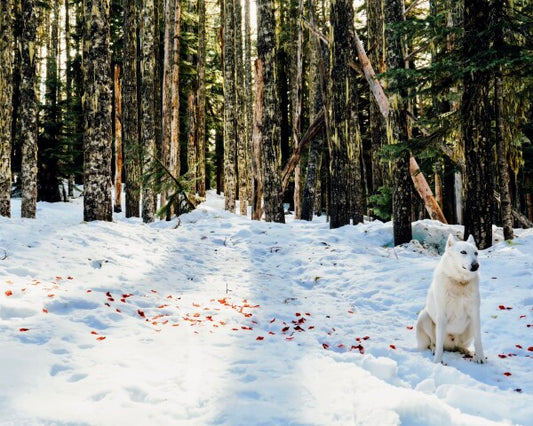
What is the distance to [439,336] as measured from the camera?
4.71m

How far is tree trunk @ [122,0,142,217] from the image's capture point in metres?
17.5

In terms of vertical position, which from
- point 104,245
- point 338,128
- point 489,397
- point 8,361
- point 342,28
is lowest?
point 489,397

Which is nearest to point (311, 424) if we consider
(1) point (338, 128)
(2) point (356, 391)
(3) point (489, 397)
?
(2) point (356, 391)

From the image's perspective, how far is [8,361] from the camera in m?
3.51

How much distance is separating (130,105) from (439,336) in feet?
54.3

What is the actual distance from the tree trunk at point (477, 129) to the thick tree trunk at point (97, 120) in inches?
325

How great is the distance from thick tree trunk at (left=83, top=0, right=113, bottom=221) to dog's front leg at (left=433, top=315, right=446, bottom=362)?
27.9 ft

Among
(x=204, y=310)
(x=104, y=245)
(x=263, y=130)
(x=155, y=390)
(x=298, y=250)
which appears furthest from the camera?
(x=263, y=130)

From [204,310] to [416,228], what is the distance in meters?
6.72

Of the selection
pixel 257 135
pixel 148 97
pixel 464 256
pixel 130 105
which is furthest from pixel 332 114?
pixel 130 105

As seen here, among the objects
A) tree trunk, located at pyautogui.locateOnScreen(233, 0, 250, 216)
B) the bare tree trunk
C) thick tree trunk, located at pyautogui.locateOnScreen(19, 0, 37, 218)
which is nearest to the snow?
thick tree trunk, located at pyautogui.locateOnScreen(19, 0, 37, 218)

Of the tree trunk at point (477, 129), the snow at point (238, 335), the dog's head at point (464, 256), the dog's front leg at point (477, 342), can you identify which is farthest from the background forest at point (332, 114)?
the dog's front leg at point (477, 342)

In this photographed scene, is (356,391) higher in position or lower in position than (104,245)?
lower

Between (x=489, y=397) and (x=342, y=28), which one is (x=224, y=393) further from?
(x=342, y=28)
